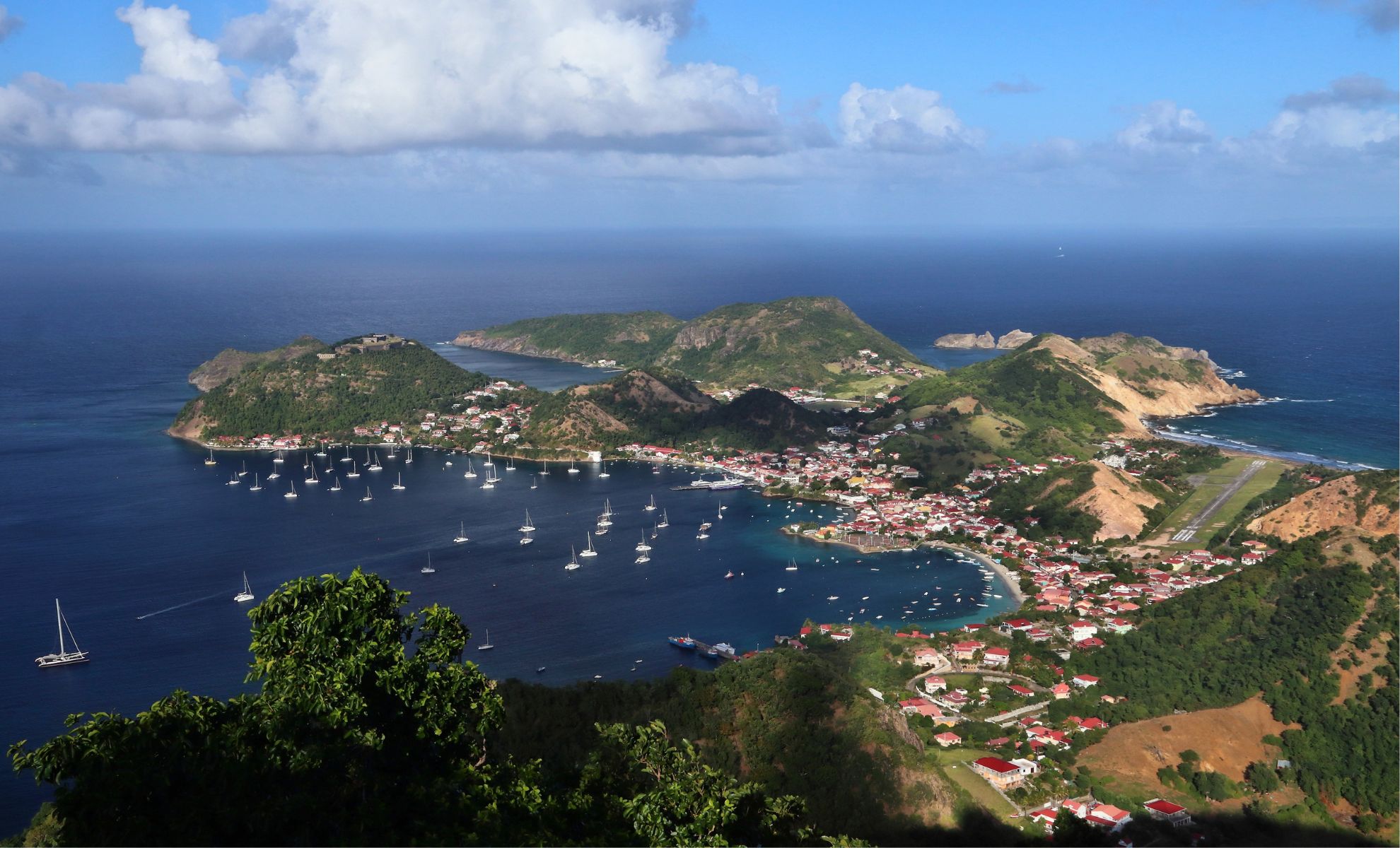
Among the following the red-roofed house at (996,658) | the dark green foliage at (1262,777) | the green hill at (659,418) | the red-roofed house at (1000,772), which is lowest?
the dark green foliage at (1262,777)

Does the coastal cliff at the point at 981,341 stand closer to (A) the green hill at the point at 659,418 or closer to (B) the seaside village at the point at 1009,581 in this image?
(A) the green hill at the point at 659,418

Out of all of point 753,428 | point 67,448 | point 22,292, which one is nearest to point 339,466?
point 67,448

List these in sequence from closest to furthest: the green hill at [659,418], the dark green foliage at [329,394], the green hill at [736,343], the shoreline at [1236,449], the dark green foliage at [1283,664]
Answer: the dark green foliage at [1283,664] → the shoreline at [1236,449] → the green hill at [659,418] → the dark green foliage at [329,394] → the green hill at [736,343]

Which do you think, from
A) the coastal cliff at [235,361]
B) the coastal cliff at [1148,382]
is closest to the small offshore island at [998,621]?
the coastal cliff at [1148,382]

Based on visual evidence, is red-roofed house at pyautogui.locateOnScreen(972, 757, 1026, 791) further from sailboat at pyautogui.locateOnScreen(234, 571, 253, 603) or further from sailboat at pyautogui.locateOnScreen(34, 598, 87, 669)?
sailboat at pyautogui.locateOnScreen(34, 598, 87, 669)

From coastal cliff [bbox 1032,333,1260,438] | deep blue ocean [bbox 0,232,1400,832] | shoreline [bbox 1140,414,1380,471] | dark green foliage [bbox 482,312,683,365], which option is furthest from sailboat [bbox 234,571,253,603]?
dark green foliage [bbox 482,312,683,365]

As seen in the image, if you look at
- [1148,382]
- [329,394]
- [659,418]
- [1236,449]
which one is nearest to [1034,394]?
[1148,382]

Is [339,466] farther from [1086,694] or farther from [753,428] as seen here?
[1086,694]
